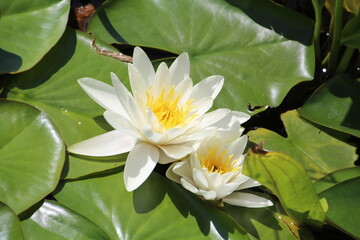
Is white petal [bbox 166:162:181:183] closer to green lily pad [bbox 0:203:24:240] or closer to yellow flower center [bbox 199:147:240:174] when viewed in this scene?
yellow flower center [bbox 199:147:240:174]

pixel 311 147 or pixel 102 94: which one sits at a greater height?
pixel 102 94

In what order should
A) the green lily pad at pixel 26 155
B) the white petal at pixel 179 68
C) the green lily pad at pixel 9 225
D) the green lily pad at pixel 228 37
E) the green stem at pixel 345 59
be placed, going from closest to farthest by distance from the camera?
the green lily pad at pixel 9 225 → the green lily pad at pixel 26 155 → the white petal at pixel 179 68 → the green lily pad at pixel 228 37 → the green stem at pixel 345 59

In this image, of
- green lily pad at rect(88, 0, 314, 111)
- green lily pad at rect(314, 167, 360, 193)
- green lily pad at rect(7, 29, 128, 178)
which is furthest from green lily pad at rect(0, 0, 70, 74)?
green lily pad at rect(314, 167, 360, 193)

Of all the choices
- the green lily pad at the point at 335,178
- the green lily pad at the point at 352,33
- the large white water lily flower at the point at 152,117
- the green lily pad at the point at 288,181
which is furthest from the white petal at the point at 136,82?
the green lily pad at the point at 352,33

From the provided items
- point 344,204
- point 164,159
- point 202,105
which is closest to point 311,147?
point 344,204

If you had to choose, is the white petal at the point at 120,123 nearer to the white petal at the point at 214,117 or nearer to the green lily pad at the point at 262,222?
the white petal at the point at 214,117

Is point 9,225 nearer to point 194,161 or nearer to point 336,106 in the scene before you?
point 194,161

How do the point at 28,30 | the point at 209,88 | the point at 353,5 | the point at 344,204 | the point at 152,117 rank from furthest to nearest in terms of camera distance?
the point at 353,5 → the point at 28,30 → the point at 209,88 → the point at 344,204 → the point at 152,117
